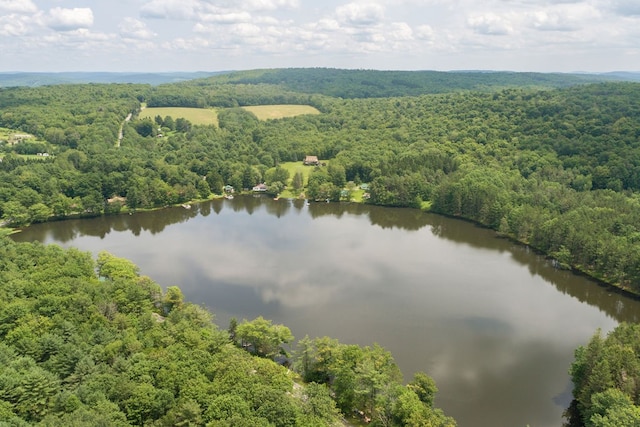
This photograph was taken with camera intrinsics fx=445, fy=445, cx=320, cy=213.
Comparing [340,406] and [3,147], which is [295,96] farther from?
[340,406]

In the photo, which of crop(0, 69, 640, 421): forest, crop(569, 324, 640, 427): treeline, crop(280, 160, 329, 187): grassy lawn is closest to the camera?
crop(569, 324, 640, 427): treeline

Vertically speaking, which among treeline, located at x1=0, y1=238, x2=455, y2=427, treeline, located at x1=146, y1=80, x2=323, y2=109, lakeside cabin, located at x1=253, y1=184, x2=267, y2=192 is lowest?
lakeside cabin, located at x1=253, y1=184, x2=267, y2=192

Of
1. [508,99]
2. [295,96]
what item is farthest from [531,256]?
[295,96]

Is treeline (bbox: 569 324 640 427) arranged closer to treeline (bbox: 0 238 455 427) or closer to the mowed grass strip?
treeline (bbox: 0 238 455 427)

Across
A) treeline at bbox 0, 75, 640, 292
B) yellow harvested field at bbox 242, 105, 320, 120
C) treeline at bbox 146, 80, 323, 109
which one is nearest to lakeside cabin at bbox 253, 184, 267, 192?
treeline at bbox 0, 75, 640, 292

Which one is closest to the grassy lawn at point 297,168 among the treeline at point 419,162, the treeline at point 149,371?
the treeline at point 419,162

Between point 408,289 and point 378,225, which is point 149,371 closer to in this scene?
point 408,289

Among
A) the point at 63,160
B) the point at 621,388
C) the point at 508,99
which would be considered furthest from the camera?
the point at 508,99
